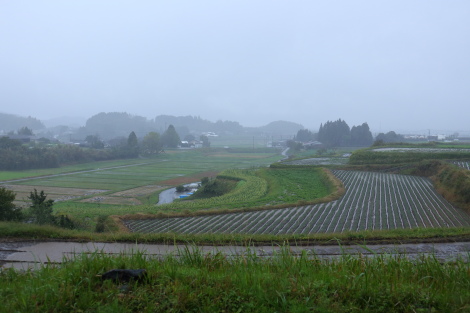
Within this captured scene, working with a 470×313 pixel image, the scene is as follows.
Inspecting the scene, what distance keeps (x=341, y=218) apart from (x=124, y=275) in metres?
10.1

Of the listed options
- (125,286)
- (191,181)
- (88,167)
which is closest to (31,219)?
(125,286)

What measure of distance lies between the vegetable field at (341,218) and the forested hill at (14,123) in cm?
7126

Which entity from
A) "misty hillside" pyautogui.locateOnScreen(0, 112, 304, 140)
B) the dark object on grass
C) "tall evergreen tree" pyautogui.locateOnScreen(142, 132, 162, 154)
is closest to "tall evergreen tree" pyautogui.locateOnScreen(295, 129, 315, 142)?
"misty hillside" pyautogui.locateOnScreen(0, 112, 304, 140)

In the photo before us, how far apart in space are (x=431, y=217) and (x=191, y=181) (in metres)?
22.8

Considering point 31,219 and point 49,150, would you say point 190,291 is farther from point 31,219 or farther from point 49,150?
point 49,150

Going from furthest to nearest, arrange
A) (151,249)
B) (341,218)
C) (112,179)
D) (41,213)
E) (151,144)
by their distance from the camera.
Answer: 1. (151,144)
2. (112,179)
3. (341,218)
4. (41,213)
5. (151,249)

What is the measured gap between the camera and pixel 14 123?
77312 mm

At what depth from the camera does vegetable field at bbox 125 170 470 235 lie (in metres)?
11.1

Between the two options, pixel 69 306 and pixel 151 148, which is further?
pixel 151 148

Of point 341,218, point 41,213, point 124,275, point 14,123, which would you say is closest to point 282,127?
point 14,123

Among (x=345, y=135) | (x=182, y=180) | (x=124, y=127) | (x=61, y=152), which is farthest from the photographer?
(x=124, y=127)

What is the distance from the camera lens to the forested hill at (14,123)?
73562mm

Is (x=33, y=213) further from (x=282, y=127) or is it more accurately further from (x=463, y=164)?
(x=282, y=127)

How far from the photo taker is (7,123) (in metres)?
75.8
